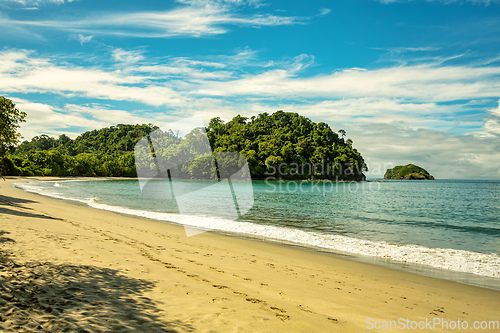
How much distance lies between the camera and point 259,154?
4370 inches

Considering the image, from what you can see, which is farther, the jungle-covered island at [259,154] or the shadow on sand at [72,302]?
the jungle-covered island at [259,154]

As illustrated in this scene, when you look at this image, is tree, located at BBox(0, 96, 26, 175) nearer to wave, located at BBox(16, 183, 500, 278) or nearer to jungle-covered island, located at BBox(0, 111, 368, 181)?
wave, located at BBox(16, 183, 500, 278)

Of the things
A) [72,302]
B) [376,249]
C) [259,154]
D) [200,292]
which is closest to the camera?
[72,302]

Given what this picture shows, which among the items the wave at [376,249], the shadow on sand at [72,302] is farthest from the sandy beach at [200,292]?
the wave at [376,249]

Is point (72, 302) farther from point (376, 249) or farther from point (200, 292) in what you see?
point (376, 249)

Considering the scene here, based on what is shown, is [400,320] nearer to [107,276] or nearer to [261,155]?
[107,276]

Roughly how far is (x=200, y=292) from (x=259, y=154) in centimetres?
10597

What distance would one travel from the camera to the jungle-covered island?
9435 cm

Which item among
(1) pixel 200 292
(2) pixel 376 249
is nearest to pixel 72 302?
(1) pixel 200 292

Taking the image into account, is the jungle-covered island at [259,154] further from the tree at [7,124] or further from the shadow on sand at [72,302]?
the shadow on sand at [72,302]

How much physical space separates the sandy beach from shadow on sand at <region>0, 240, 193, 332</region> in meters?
0.01

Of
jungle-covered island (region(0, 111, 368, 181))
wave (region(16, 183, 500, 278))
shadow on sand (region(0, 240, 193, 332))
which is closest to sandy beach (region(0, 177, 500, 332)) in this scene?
shadow on sand (region(0, 240, 193, 332))

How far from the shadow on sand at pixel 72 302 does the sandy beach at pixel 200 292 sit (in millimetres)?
13

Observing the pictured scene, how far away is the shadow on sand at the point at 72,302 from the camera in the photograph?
353cm
